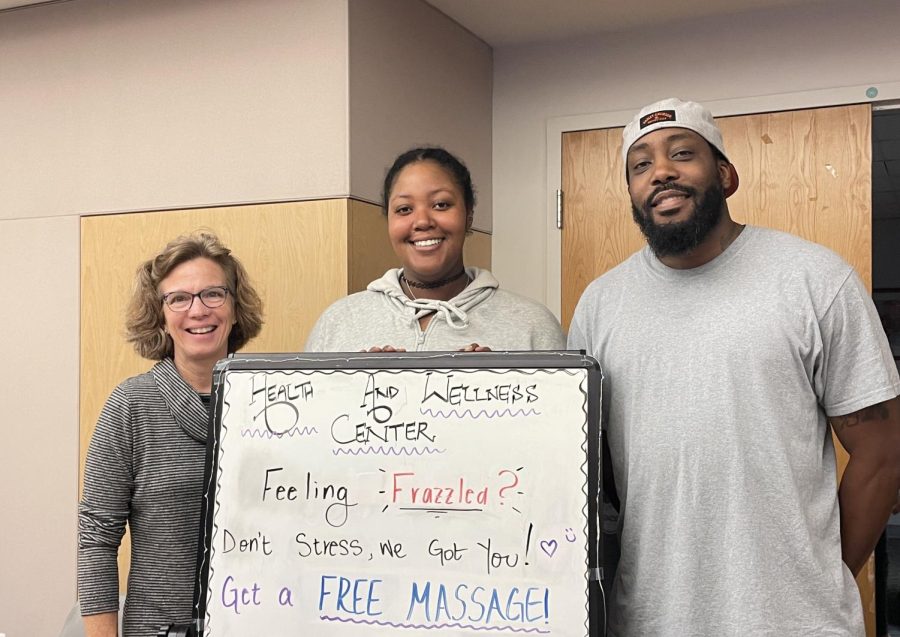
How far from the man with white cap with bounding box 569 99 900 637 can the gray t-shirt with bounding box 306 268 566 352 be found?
0.32m

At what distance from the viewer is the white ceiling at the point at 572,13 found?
2871 millimetres

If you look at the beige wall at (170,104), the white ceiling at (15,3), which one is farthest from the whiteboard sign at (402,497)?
the white ceiling at (15,3)

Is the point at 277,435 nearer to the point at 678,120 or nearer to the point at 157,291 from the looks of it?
the point at 157,291

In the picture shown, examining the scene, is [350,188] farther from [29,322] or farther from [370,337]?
[29,322]

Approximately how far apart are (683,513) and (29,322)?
2.32 meters

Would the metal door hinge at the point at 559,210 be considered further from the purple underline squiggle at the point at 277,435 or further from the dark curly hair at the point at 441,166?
the purple underline squiggle at the point at 277,435

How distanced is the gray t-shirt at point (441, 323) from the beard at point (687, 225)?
0.38 meters

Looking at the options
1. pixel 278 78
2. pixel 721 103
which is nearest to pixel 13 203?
pixel 278 78

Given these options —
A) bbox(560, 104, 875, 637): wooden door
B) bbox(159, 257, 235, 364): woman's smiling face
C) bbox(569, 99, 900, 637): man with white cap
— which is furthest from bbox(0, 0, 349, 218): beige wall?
bbox(569, 99, 900, 637): man with white cap

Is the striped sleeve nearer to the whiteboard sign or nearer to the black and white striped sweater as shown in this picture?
the black and white striped sweater

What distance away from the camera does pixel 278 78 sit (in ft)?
8.79

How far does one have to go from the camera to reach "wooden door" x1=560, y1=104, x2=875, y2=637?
2.88 m

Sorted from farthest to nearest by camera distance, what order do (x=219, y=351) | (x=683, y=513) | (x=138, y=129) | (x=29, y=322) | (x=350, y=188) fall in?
(x=29, y=322)
(x=138, y=129)
(x=350, y=188)
(x=219, y=351)
(x=683, y=513)

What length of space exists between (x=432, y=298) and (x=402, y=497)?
581mm
